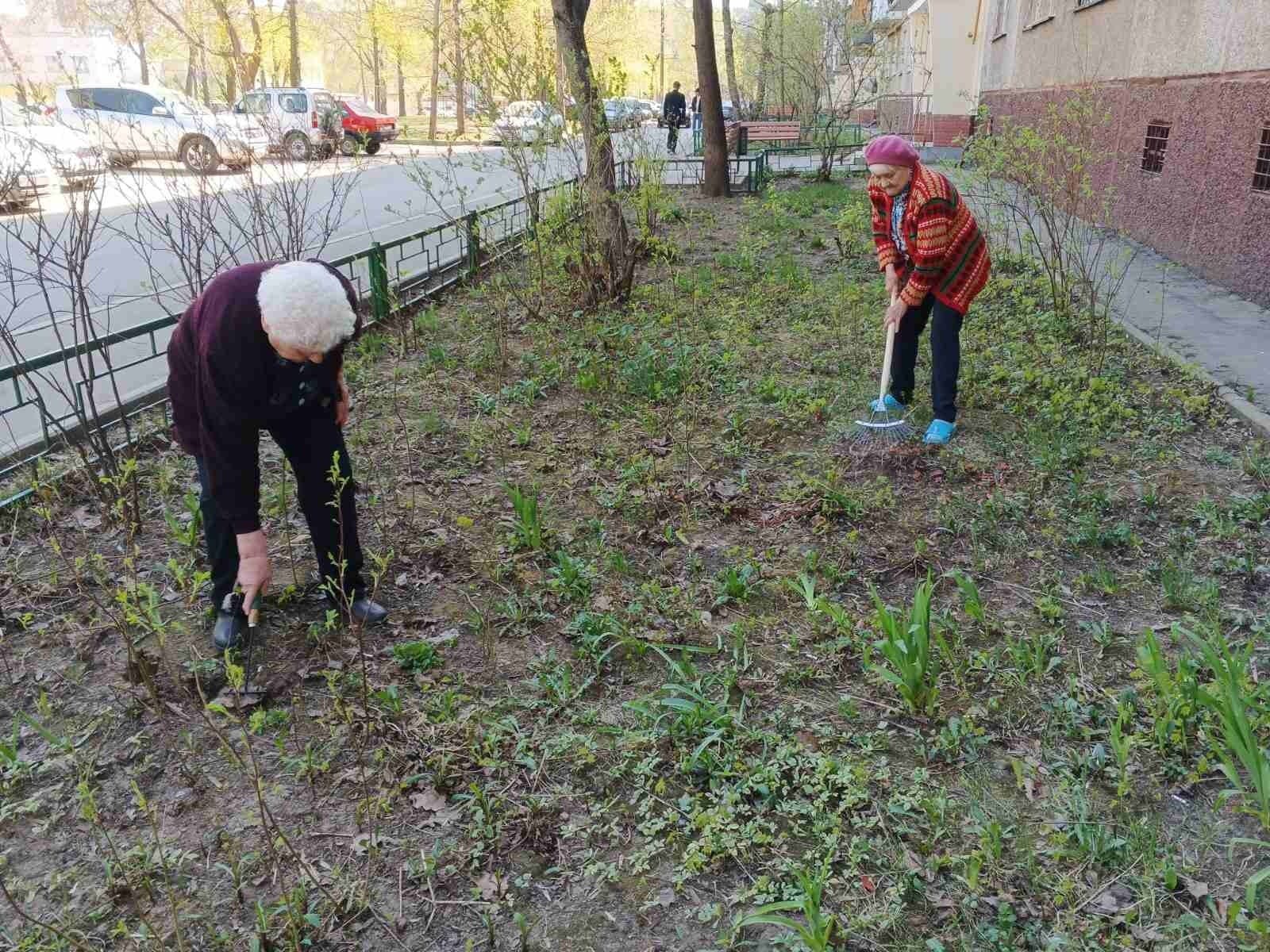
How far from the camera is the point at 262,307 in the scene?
96.9 inches

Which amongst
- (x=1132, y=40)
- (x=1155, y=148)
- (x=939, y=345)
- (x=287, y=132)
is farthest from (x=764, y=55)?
(x=939, y=345)

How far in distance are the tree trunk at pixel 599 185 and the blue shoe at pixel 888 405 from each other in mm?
2833

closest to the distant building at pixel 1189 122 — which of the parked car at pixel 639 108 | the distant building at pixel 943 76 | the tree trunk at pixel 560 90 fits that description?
the parked car at pixel 639 108

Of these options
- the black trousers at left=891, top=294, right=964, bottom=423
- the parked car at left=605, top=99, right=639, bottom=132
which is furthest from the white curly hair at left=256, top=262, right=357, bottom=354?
the parked car at left=605, top=99, right=639, bottom=132

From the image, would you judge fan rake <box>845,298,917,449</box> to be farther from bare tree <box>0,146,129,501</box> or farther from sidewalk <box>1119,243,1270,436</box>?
bare tree <box>0,146,129,501</box>

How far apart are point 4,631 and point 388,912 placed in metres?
2.02

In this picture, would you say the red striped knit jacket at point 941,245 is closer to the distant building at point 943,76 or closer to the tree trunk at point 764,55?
the tree trunk at point 764,55

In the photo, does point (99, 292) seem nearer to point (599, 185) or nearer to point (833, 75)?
point (599, 185)

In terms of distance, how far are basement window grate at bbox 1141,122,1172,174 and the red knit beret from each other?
5.51 meters

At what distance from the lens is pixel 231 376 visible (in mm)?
2588

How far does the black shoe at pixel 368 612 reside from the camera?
322 centimetres

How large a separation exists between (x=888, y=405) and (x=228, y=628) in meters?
3.30

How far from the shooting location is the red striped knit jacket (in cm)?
421

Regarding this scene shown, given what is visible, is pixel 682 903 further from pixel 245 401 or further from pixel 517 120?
pixel 517 120
